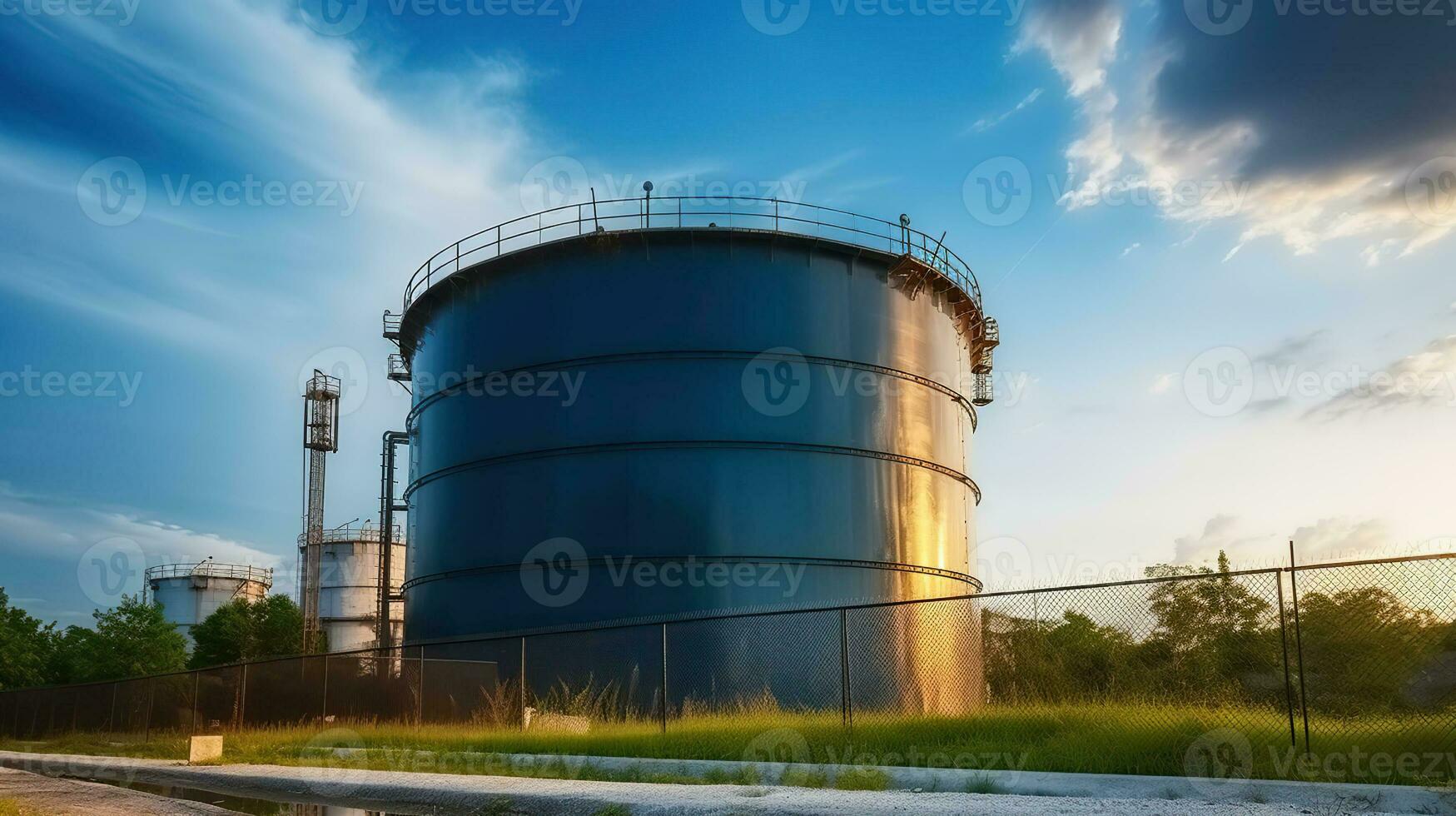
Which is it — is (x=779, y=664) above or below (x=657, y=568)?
below

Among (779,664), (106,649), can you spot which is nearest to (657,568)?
(779,664)

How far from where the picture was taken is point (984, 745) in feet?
36.2

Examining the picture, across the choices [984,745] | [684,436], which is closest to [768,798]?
[984,745]

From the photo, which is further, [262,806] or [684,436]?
[684,436]

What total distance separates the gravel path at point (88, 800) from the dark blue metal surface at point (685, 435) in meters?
9.10

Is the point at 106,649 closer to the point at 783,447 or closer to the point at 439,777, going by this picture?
the point at 783,447

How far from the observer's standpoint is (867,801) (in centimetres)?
852

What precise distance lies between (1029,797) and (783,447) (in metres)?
12.4
